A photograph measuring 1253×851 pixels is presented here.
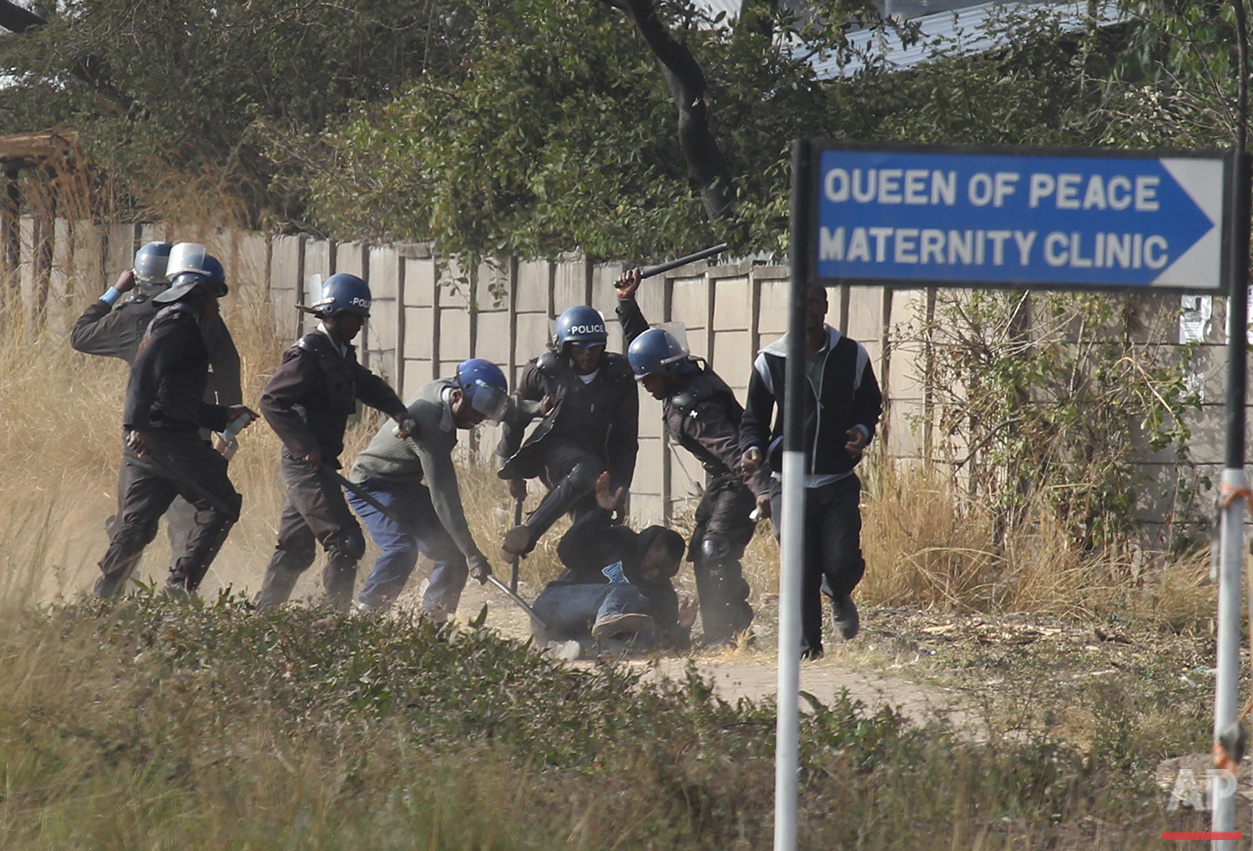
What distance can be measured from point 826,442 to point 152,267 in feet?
12.9

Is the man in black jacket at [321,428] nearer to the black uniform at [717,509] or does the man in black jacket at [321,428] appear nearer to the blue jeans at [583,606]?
the blue jeans at [583,606]

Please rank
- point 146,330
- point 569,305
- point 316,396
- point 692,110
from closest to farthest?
point 316,396 < point 146,330 < point 692,110 < point 569,305

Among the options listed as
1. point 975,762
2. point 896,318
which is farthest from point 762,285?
point 975,762

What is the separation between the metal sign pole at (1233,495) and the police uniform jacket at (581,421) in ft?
15.0

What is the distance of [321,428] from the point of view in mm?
7484

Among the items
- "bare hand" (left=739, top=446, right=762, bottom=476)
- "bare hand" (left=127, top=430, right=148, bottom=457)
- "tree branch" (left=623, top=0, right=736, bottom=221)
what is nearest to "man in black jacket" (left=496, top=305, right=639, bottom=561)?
"bare hand" (left=739, top=446, right=762, bottom=476)

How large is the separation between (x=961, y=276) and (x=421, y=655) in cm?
265

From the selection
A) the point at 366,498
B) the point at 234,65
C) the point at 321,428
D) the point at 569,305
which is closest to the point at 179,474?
the point at 321,428

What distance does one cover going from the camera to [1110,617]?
25.0 feet

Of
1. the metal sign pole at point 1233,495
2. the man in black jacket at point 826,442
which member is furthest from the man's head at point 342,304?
the metal sign pole at point 1233,495

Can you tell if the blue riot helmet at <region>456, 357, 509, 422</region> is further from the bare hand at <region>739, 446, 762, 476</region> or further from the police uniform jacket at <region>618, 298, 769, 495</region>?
the bare hand at <region>739, 446, 762, 476</region>

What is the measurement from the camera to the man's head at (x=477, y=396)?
743 cm

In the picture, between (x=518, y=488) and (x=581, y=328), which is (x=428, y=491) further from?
(x=581, y=328)

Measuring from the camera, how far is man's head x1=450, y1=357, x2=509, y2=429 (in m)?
7.43
